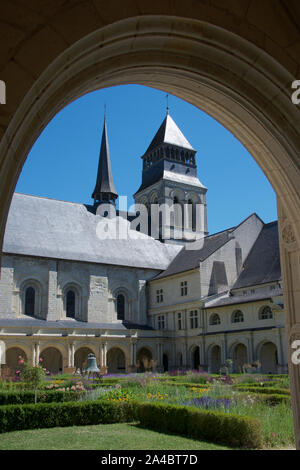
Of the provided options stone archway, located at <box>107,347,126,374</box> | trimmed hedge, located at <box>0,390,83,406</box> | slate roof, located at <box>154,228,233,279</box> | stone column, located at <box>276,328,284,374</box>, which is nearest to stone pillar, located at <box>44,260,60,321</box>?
stone archway, located at <box>107,347,126,374</box>

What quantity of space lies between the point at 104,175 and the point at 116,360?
21188 millimetres

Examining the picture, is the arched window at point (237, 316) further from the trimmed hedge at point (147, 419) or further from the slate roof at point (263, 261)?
the trimmed hedge at point (147, 419)

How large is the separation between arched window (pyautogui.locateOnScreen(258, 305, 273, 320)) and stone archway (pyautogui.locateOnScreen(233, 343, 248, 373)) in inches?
117

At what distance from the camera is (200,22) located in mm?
3391

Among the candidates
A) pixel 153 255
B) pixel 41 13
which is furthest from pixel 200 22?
pixel 153 255

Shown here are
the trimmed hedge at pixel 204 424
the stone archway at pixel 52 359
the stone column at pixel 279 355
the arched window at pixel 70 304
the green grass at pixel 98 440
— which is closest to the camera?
the trimmed hedge at pixel 204 424

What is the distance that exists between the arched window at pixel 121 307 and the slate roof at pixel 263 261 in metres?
8.81

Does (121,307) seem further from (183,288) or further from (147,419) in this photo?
(147,419)

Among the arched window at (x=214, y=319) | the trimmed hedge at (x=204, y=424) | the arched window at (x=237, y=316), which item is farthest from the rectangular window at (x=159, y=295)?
the trimmed hedge at (x=204, y=424)

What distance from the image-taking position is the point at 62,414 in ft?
A: 34.4

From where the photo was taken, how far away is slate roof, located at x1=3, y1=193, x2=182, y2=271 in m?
31.3

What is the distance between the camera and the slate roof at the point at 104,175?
4675cm

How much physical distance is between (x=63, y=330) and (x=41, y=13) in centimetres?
2786

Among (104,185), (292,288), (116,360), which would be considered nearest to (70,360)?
(116,360)
